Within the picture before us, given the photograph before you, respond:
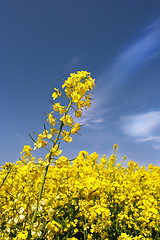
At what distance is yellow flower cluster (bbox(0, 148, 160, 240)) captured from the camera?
2256 mm

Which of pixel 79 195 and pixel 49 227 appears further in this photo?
pixel 79 195

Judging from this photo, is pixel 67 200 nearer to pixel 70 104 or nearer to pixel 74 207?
pixel 74 207

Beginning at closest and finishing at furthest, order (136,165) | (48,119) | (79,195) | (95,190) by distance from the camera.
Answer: (48,119), (95,190), (79,195), (136,165)

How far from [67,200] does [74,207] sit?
578mm

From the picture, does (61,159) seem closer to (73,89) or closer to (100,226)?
(73,89)

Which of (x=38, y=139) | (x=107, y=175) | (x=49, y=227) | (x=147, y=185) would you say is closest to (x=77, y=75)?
(x=38, y=139)

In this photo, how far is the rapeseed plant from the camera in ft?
6.53

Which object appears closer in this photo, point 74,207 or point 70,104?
point 70,104

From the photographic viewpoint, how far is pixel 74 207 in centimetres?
499

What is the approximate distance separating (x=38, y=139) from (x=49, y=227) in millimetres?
1056

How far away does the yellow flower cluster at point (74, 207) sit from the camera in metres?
2.26

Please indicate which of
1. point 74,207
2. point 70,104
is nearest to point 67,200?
point 74,207

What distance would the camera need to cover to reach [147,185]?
7547 mm

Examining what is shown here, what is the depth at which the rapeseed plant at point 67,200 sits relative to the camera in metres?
1.99
